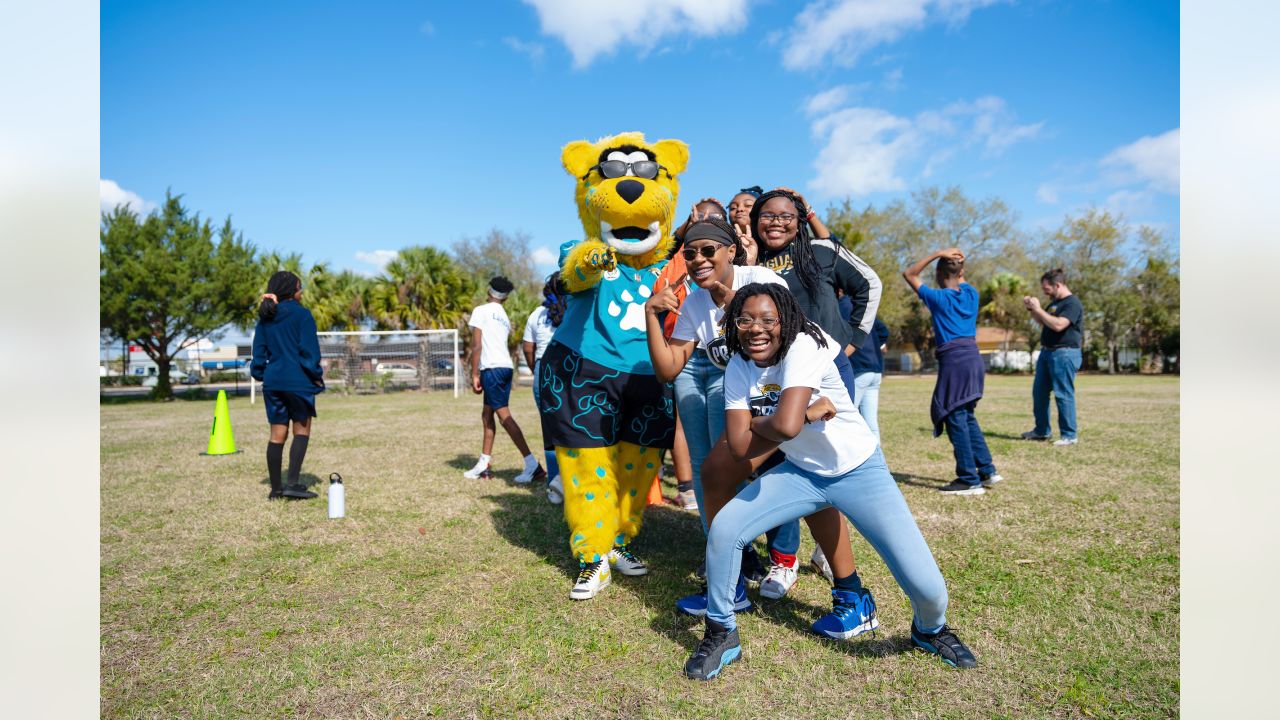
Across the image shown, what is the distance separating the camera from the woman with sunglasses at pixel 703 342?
3.25 metres

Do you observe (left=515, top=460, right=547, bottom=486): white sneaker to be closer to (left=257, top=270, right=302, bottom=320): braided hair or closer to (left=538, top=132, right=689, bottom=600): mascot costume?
(left=257, top=270, right=302, bottom=320): braided hair

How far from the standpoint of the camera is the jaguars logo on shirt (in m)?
2.91

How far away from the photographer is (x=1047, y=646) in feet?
10.1

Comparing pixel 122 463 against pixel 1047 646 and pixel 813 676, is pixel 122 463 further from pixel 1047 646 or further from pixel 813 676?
pixel 1047 646

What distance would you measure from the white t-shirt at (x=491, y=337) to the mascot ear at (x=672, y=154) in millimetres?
3180

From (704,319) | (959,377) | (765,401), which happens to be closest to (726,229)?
(704,319)

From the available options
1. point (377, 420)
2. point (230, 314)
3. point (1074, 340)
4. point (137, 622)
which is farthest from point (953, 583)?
point (230, 314)

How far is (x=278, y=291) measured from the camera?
6.11 meters

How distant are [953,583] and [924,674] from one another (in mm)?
1130

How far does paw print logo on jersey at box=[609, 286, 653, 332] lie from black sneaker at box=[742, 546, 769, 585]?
4.56 feet

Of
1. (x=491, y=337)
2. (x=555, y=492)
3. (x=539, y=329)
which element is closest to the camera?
(x=555, y=492)

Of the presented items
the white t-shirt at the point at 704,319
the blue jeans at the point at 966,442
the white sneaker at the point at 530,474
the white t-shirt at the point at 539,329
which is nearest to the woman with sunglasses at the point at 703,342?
the white t-shirt at the point at 704,319

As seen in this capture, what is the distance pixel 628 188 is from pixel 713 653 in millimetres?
2361

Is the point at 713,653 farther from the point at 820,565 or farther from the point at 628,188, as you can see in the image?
the point at 628,188
